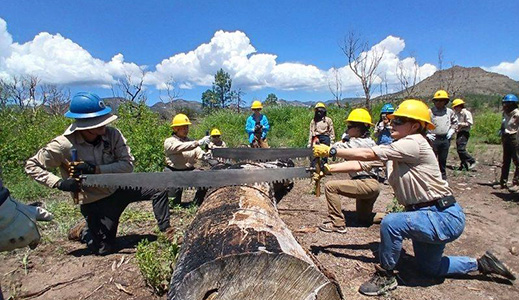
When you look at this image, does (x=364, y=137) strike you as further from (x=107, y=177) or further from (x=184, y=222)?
(x=107, y=177)

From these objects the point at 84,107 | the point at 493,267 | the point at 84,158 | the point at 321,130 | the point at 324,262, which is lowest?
the point at 324,262

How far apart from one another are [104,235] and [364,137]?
3.86 m

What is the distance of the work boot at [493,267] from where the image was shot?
3.57 m

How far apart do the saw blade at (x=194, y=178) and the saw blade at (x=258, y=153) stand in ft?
2.97

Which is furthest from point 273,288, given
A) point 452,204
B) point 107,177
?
point 107,177

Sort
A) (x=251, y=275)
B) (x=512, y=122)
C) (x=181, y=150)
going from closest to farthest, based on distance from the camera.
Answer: (x=251, y=275)
(x=181, y=150)
(x=512, y=122)

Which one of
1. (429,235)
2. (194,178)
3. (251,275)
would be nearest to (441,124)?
(429,235)

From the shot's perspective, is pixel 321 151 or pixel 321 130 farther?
pixel 321 130

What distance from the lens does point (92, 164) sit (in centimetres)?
394

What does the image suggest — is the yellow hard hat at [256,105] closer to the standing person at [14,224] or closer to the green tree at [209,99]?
the standing person at [14,224]

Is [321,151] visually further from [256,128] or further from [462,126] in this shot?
[462,126]

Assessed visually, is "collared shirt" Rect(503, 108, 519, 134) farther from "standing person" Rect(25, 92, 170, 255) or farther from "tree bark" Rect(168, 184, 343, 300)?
"standing person" Rect(25, 92, 170, 255)

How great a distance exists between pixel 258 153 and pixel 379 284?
280 centimetres

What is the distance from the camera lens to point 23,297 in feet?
11.5
